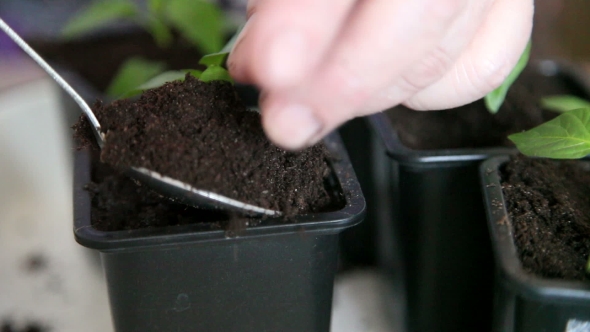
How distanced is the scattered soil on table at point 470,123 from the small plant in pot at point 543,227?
0.12m

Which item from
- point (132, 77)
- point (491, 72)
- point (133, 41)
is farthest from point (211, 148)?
point (133, 41)

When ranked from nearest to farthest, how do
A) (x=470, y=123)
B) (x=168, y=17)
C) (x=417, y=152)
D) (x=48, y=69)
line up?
(x=48, y=69), (x=417, y=152), (x=470, y=123), (x=168, y=17)

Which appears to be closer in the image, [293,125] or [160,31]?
[293,125]

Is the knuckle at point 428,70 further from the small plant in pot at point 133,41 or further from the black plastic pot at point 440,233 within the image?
the small plant in pot at point 133,41

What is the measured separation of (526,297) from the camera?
385 mm

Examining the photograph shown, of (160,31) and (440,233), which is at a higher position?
(160,31)

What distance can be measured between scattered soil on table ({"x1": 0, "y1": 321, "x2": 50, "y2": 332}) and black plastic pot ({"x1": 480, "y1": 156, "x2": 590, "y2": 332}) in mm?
506

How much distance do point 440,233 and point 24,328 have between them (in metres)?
0.49

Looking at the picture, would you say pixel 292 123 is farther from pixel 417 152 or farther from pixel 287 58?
pixel 417 152

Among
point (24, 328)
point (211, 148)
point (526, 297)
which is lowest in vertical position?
point (24, 328)

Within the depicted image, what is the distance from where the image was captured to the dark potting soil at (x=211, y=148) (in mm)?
389

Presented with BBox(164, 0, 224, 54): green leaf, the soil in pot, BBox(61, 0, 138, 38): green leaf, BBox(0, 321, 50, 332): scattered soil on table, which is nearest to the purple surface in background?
the soil in pot

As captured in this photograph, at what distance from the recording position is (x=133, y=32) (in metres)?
0.92

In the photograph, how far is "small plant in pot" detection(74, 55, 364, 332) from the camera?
405 mm
